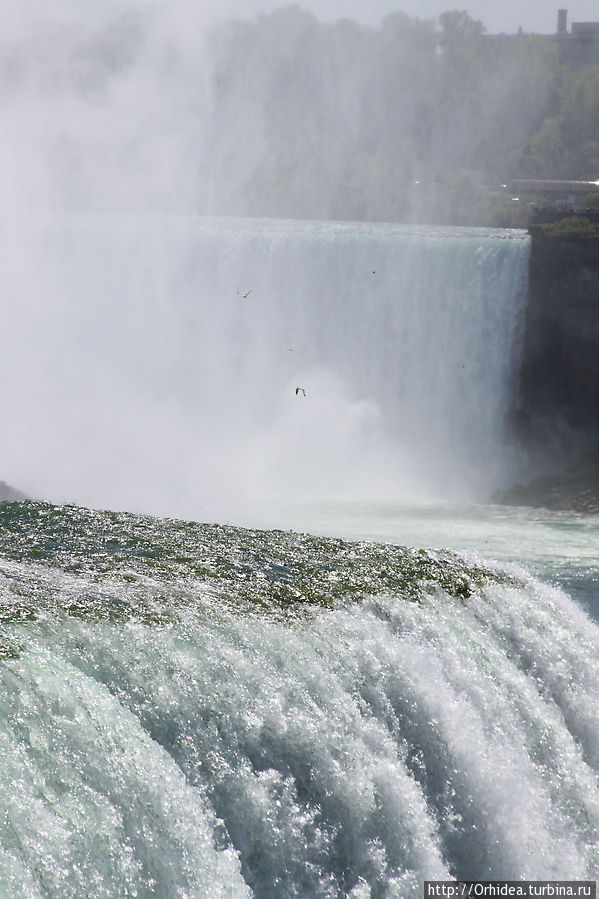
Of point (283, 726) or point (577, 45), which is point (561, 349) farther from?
point (577, 45)

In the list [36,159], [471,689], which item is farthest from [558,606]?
[36,159]

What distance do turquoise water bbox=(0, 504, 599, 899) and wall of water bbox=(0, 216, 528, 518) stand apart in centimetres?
1360

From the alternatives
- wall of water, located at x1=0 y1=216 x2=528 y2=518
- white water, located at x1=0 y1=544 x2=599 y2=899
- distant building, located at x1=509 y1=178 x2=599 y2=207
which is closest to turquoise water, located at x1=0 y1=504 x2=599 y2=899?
white water, located at x1=0 y1=544 x2=599 y2=899

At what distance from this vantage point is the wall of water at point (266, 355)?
904 inches

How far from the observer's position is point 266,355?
25.4 m

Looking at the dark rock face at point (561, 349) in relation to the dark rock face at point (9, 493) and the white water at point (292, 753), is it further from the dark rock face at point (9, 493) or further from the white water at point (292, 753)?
the white water at point (292, 753)

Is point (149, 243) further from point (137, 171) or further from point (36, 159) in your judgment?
point (137, 171)

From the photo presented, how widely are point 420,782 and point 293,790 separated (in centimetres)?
100

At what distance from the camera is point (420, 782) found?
646 cm

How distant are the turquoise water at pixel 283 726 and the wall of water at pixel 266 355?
1360cm

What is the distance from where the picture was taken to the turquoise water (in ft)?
16.3

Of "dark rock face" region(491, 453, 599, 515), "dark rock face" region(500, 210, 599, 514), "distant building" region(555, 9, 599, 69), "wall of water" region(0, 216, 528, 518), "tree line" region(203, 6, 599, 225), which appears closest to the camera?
"dark rock face" region(491, 453, 599, 515)

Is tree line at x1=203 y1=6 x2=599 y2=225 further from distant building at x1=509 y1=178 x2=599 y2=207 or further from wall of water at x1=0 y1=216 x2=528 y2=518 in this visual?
wall of water at x1=0 y1=216 x2=528 y2=518

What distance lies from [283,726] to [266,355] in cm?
1978
